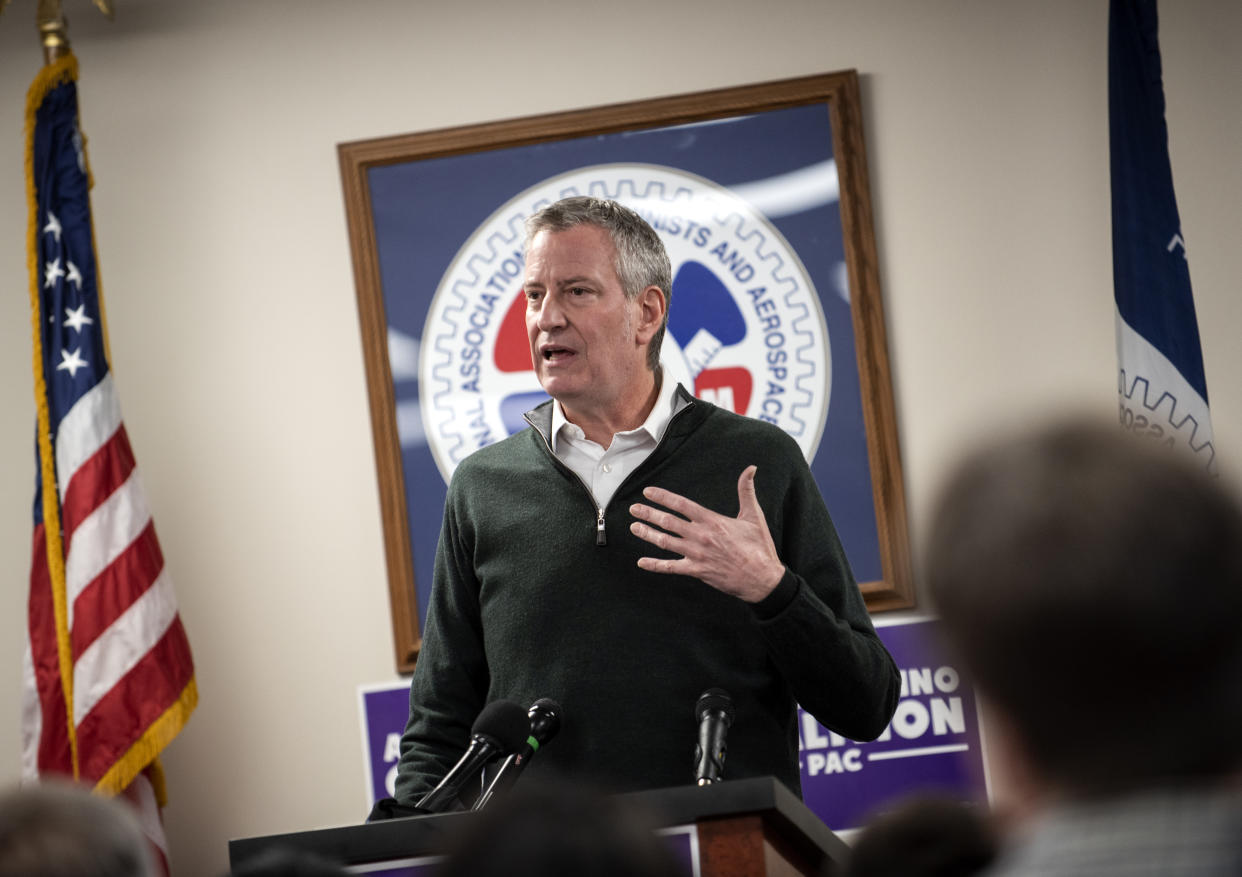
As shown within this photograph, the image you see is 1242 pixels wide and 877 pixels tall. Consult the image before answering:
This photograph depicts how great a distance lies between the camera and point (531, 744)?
180 centimetres

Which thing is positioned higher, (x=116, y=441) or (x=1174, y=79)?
(x=1174, y=79)

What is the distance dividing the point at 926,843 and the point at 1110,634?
24 centimetres

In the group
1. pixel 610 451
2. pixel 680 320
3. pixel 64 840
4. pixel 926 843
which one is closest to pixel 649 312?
pixel 610 451

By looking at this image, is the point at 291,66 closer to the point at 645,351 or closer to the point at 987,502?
the point at 645,351

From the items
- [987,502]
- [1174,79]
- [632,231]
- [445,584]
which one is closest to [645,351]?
[632,231]

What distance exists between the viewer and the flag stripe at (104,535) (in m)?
3.33

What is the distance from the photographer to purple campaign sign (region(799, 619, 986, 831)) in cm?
326

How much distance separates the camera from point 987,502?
2.15ft

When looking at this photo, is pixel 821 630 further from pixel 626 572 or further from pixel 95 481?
pixel 95 481

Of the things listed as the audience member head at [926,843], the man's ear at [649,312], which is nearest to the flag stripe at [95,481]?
the man's ear at [649,312]

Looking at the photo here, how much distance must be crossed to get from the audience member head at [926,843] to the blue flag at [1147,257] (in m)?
2.43

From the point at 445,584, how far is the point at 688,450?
0.47 meters

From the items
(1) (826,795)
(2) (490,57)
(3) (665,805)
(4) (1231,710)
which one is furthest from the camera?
(2) (490,57)

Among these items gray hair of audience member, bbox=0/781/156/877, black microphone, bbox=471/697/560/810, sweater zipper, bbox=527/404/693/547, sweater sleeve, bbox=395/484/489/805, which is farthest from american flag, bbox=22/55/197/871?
gray hair of audience member, bbox=0/781/156/877
